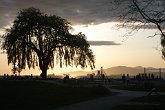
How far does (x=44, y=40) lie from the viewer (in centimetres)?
5878

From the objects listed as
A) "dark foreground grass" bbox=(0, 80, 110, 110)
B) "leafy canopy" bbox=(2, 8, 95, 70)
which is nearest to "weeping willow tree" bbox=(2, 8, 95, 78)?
"leafy canopy" bbox=(2, 8, 95, 70)

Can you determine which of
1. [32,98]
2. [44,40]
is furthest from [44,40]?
[32,98]

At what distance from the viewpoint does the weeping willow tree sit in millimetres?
57753

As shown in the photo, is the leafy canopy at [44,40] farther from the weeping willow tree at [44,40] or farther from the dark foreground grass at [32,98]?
the dark foreground grass at [32,98]

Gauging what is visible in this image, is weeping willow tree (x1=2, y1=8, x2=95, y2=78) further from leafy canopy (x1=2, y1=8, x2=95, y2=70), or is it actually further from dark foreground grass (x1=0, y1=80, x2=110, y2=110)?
dark foreground grass (x1=0, y1=80, x2=110, y2=110)

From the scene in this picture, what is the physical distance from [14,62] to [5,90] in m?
29.2

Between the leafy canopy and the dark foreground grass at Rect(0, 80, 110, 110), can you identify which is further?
the leafy canopy

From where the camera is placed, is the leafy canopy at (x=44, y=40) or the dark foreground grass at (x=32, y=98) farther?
the leafy canopy at (x=44, y=40)

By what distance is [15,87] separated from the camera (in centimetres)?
2912

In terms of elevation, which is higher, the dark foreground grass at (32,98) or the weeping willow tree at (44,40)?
the weeping willow tree at (44,40)

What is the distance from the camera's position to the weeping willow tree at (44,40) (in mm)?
57753

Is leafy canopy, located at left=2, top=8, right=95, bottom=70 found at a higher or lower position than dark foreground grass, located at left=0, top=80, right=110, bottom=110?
higher

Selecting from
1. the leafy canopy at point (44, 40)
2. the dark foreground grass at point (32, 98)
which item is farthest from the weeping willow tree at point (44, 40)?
the dark foreground grass at point (32, 98)

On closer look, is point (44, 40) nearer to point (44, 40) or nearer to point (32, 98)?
point (44, 40)
